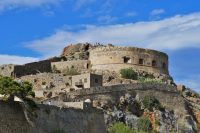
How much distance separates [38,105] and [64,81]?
24657 millimetres

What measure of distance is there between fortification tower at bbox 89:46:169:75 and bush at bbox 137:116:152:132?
41.5 ft

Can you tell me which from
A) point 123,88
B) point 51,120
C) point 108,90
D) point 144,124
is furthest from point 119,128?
point 51,120

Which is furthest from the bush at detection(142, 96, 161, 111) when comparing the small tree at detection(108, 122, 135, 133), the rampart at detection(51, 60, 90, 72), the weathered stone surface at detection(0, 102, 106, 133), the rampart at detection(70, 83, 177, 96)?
the weathered stone surface at detection(0, 102, 106, 133)

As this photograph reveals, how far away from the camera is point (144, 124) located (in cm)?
7162

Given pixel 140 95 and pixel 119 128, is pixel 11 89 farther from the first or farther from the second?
pixel 140 95

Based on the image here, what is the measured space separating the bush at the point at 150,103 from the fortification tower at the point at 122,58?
343 inches

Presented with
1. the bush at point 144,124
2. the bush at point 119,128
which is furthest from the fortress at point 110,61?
the bush at point 119,128

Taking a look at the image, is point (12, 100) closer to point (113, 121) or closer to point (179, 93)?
point (113, 121)

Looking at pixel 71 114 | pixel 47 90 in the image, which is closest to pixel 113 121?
pixel 47 90

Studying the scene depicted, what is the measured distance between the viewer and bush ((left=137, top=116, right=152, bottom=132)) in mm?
71312

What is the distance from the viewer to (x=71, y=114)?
5619cm

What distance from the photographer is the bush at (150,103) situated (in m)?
74.6

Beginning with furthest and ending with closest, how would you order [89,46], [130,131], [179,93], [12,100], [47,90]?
[89,46] < [179,93] < [47,90] < [130,131] < [12,100]

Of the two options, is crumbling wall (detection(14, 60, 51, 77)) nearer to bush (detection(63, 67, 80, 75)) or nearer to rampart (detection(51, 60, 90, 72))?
rampart (detection(51, 60, 90, 72))
